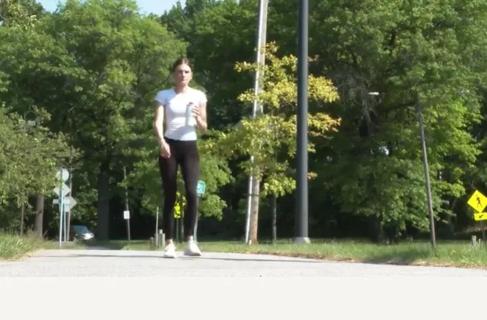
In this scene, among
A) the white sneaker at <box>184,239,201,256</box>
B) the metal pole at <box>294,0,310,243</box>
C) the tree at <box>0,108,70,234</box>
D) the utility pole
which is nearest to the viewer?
the white sneaker at <box>184,239,201,256</box>

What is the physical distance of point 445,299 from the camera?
6.34 meters

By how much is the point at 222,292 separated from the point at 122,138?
52431 millimetres

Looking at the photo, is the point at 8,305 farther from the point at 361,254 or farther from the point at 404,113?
the point at 404,113

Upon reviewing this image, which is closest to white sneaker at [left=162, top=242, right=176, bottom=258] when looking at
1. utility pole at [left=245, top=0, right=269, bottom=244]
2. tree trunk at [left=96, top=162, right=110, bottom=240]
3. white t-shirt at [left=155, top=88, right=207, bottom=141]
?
white t-shirt at [left=155, top=88, right=207, bottom=141]

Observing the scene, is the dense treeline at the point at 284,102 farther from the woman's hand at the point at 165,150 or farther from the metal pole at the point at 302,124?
the woman's hand at the point at 165,150

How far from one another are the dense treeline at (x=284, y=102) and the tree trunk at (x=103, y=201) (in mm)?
105

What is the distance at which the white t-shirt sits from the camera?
31.4ft

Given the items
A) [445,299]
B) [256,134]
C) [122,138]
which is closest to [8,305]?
[445,299]

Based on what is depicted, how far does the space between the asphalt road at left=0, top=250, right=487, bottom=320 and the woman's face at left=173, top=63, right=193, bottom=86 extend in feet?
7.68

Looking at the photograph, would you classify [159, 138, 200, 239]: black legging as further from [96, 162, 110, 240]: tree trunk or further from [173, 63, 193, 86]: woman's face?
[96, 162, 110, 240]: tree trunk

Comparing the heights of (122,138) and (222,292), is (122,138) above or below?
above

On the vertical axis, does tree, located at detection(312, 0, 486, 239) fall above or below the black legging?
above

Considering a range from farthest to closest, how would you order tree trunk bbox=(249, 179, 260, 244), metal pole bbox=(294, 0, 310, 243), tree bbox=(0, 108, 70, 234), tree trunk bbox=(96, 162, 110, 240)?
1. tree trunk bbox=(96, 162, 110, 240)
2. tree trunk bbox=(249, 179, 260, 244)
3. tree bbox=(0, 108, 70, 234)
4. metal pole bbox=(294, 0, 310, 243)

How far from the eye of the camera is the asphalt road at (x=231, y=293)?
5.73m
